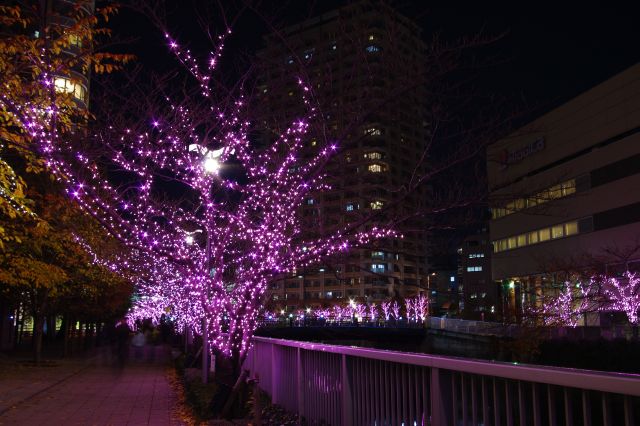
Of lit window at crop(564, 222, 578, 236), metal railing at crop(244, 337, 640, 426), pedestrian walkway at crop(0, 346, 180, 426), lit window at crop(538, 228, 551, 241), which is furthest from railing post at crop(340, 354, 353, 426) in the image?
lit window at crop(538, 228, 551, 241)

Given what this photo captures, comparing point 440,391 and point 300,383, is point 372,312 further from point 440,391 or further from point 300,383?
point 440,391

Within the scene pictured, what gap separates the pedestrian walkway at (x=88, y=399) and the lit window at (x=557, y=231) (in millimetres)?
41921

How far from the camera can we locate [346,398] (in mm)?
7254

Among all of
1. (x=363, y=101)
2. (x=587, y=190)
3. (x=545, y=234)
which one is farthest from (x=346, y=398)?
(x=545, y=234)

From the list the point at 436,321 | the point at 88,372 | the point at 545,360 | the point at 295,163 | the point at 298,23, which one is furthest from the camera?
the point at 436,321

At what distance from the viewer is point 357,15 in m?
8.62

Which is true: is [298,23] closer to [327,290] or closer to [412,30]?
[412,30]

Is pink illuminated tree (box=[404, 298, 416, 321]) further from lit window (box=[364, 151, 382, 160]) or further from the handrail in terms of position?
the handrail

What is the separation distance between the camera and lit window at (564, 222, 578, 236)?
52.7m

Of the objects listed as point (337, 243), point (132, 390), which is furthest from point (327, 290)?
point (337, 243)

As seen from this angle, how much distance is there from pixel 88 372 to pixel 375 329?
46.2 metres

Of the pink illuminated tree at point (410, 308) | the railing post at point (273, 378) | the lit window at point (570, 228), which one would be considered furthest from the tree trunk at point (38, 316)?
the pink illuminated tree at point (410, 308)

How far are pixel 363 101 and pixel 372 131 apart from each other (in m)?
0.58

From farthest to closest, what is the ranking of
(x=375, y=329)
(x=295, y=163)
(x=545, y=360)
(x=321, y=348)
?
(x=375, y=329) → (x=545, y=360) → (x=295, y=163) → (x=321, y=348)
